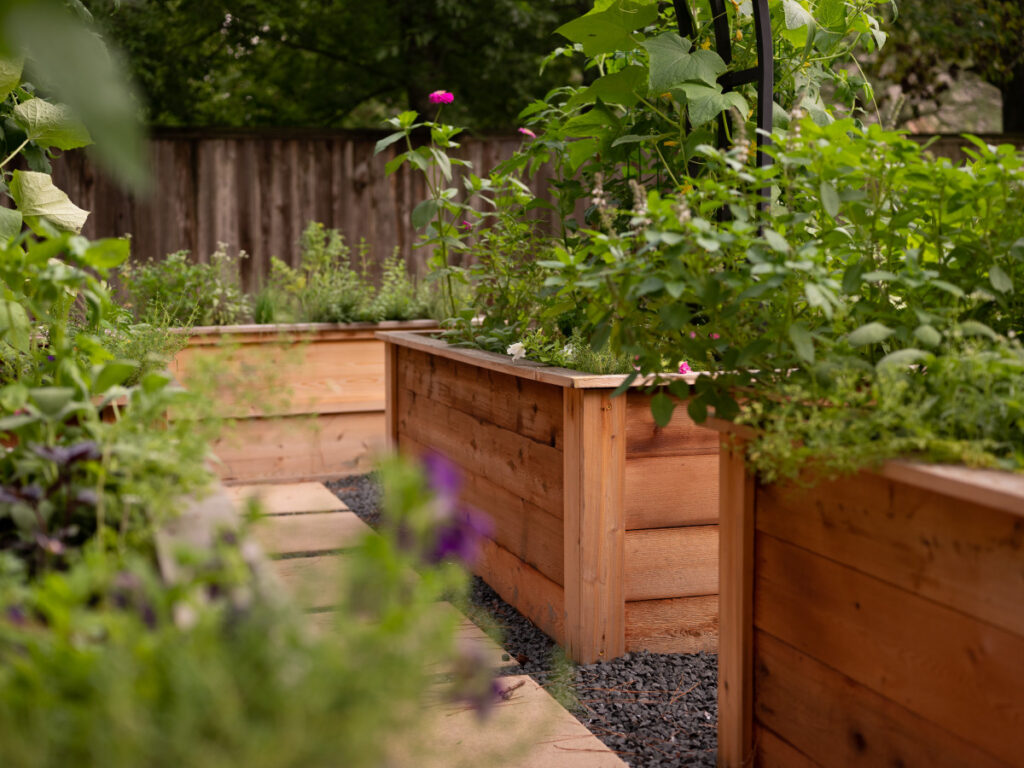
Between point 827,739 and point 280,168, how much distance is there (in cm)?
530

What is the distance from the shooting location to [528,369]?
2.62 m

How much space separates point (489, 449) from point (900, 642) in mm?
1767

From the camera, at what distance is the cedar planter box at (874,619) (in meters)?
1.22

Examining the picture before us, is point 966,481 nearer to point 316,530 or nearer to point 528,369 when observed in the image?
point 528,369

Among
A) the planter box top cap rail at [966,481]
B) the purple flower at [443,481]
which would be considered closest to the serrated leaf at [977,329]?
the planter box top cap rail at [966,481]

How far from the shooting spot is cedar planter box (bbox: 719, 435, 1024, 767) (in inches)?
48.1

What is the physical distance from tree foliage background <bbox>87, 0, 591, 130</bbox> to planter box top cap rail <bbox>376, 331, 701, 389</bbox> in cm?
539

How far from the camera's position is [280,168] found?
20.1 ft

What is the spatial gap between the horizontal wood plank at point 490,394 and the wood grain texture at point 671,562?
334 mm

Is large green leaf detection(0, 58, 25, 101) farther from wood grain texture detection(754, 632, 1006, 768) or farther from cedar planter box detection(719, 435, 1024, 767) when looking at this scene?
wood grain texture detection(754, 632, 1006, 768)

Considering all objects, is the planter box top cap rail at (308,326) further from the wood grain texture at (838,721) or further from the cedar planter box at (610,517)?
the wood grain texture at (838,721)

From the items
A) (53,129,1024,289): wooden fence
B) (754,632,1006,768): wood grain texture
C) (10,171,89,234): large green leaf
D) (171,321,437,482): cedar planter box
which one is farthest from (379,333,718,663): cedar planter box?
(53,129,1024,289): wooden fence

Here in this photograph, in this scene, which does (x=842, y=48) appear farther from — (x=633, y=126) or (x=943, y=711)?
(x=943, y=711)

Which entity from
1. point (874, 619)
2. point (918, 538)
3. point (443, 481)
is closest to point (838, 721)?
point (874, 619)
